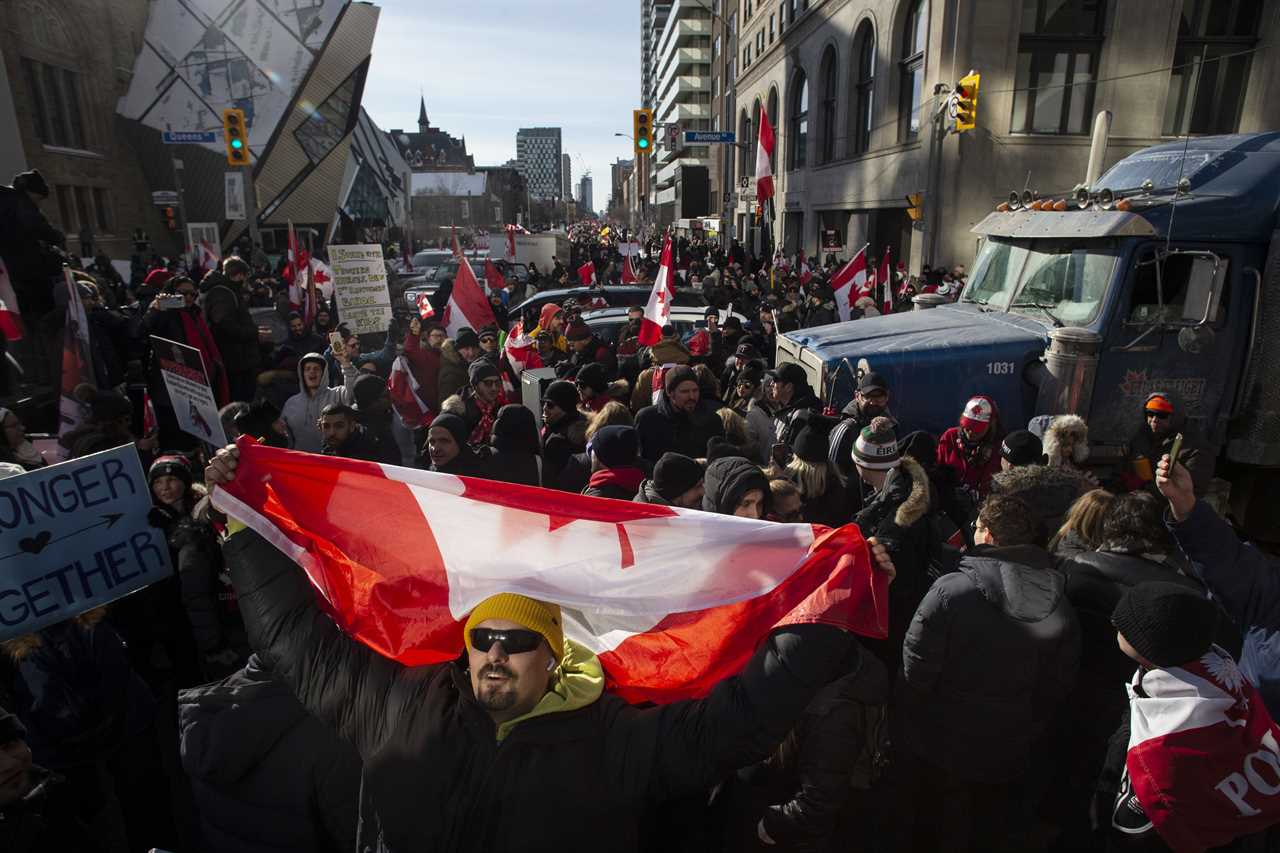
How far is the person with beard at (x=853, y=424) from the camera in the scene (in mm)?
4616

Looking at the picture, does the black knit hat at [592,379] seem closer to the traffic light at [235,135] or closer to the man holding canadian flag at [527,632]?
the man holding canadian flag at [527,632]

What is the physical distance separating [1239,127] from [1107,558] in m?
22.2

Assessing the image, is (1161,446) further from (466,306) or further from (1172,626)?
(466,306)

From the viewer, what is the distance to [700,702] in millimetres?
1970

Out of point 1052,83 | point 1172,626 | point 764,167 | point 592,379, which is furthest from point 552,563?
point 1052,83

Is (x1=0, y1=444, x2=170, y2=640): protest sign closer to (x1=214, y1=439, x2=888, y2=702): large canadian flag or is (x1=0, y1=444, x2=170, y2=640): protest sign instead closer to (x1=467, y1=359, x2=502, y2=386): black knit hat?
(x1=214, y1=439, x2=888, y2=702): large canadian flag

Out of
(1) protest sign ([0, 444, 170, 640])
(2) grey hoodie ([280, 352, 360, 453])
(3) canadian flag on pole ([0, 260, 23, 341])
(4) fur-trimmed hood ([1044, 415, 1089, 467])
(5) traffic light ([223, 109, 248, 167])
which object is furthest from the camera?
(5) traffic light ([223, 109, 248, 167])

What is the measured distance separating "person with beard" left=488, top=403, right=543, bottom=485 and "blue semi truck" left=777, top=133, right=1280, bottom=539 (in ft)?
9.17

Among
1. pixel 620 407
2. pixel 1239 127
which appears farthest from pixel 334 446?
pixel 1239 127

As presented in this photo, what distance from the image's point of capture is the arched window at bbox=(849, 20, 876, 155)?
25859mm

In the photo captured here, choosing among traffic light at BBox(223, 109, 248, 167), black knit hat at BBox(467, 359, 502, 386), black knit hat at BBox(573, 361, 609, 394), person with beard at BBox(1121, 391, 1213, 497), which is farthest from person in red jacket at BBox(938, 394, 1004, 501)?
traffic light at BBox(223, 109, 248, 167)

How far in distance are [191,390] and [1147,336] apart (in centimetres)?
704

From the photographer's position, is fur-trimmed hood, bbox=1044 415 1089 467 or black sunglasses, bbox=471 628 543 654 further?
fur-trimmed hood, bbox=1044 415 1089 467

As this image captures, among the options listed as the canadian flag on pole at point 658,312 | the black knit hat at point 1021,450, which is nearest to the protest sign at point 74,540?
the black knit hat at point 1021,450
